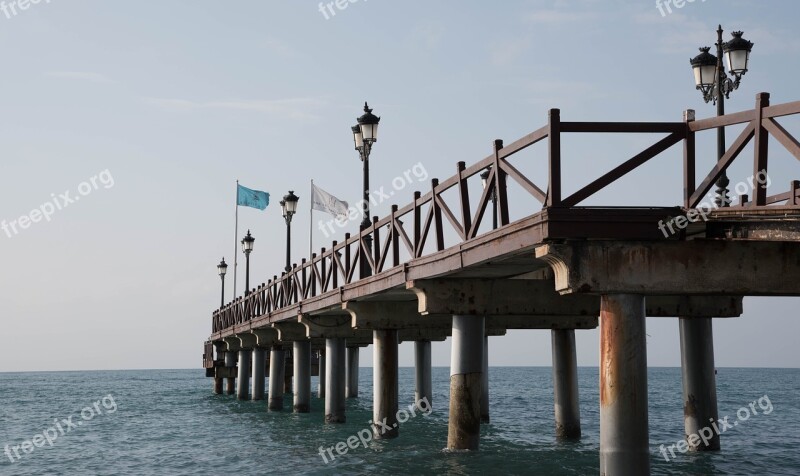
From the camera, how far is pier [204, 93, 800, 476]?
11734 millimetres

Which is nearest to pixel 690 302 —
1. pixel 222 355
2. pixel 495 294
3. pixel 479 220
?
pixel 495 294

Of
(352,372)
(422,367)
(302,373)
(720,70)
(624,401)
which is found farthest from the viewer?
(352,372)

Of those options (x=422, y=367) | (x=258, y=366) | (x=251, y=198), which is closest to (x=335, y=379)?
(x=422, y=367)

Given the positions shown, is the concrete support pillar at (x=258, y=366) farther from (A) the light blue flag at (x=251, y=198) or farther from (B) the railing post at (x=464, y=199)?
(B) the railing post at (x=464, y=199)

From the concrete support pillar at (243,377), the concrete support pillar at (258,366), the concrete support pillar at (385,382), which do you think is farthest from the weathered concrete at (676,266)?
the concrete support pillar at (243,377)

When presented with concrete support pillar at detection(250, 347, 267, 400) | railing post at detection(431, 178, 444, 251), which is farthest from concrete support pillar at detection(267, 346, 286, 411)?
railing post at detection(431, 178, 444, 251)

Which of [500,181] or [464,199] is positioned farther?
[464,199]

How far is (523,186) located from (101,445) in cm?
2038

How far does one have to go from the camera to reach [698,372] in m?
19.5

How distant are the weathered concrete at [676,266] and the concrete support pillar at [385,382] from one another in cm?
1141

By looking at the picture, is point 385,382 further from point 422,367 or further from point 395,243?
point 422,367

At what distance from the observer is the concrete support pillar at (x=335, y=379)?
93.8ft

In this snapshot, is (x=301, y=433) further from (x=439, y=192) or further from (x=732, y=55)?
(x=732, y=55)

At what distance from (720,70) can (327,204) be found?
1531 cm
